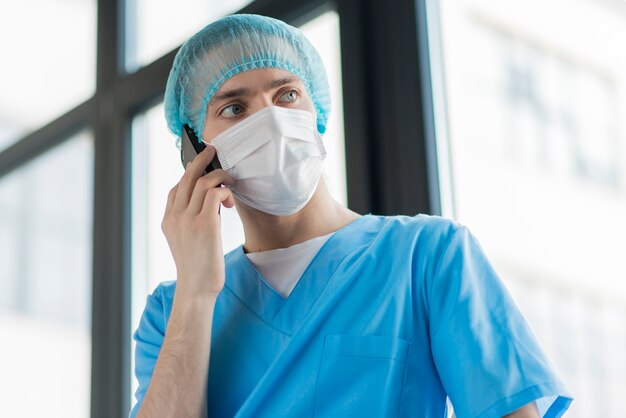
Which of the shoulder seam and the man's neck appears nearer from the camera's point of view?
the shoulder seam

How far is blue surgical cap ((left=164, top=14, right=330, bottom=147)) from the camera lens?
1.50m

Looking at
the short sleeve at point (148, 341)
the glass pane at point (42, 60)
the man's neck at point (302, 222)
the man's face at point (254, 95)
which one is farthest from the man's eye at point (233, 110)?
the glass pane at point (42, 60)

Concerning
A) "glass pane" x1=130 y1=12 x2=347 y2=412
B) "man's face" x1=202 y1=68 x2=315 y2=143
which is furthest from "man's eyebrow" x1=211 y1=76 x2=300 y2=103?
"glass pane" x1=130 y1=12 x2=347 y2=412

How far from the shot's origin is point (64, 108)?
2895 millimetres

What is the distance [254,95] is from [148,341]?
0.46 meters

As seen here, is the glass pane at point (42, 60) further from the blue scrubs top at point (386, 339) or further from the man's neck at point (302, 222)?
the blue scrubs top at point (386, 339)

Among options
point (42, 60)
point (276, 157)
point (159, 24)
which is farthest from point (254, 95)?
point (42, 60)

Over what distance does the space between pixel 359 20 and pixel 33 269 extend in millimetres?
1604

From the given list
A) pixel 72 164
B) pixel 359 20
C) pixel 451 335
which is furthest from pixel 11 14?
pixel 451 335

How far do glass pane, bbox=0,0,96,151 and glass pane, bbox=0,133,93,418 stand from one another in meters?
0.17

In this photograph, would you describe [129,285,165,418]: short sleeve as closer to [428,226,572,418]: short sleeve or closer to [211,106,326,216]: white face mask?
[211,106,326,216]: white face mask

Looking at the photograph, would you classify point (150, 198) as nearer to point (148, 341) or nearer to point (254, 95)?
point (148, 341)

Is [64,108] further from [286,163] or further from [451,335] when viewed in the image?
[451,335]

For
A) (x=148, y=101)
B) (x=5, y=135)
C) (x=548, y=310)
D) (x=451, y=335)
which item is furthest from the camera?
(x=5, y=135)
